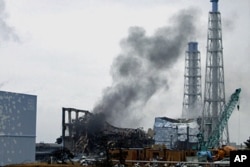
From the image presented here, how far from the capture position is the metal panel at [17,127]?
72.1 metres

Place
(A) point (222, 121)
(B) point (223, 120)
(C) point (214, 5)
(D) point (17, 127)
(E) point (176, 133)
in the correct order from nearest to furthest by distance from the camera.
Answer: (D) point (17, 127), (A) point (222, 121), (B) point (223, 120), (E) point (176, 133), (C) point (214, 5)

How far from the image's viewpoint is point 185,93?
5153 inches

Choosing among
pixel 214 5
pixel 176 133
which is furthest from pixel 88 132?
pixel 214 5

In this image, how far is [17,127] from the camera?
74.2 m

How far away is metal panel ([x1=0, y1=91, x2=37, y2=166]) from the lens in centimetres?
7206

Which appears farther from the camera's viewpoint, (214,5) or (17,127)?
(214,5)

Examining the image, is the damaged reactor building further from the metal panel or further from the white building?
the metal panel

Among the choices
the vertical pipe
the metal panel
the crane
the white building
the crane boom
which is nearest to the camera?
the metal panel

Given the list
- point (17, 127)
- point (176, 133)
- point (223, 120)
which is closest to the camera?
point (17, 127)

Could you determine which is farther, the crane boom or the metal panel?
the crane boom

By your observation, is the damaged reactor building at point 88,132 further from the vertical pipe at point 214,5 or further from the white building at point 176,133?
the vertical pipe at point 214,5

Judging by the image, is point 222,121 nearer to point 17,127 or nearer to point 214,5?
point 214,5

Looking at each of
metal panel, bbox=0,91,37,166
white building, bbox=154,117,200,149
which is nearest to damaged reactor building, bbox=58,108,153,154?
white building, bbox=154,117,200,149

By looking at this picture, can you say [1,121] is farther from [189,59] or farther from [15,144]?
[189,59]
